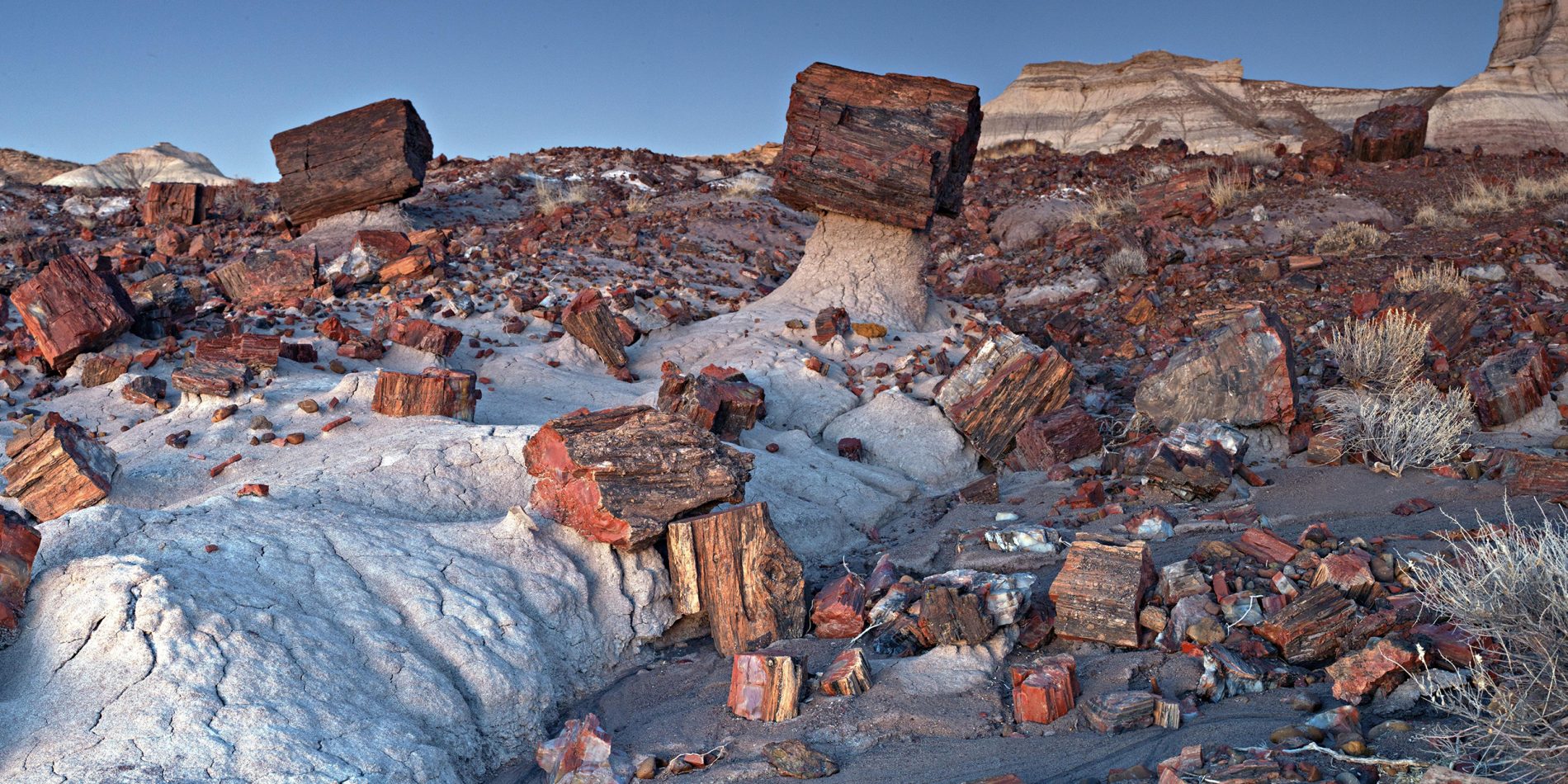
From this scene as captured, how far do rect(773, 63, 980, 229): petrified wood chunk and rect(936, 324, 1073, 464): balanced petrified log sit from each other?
7.79 ft

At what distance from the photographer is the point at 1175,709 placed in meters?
3.94

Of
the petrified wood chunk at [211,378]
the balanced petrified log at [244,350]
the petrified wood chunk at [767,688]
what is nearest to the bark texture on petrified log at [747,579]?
the petrified wood chunk at [767,688]

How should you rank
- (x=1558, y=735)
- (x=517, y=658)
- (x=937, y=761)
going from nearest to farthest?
(x=1558, y=735) → (x=937, y=761) → (x=517, y=658)

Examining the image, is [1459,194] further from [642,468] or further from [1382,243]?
[642,468]

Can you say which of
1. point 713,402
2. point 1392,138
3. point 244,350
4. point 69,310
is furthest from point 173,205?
point 1392,138

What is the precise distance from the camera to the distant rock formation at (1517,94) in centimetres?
2003

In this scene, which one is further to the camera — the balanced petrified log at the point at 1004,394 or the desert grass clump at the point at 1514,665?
the balanced petrified log at the point at 1004,394

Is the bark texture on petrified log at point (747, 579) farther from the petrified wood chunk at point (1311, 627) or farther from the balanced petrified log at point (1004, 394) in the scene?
the balanced petrified log at point (1004, 394)

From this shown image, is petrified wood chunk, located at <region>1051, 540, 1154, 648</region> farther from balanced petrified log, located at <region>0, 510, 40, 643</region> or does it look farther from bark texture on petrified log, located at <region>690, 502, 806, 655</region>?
balanced petrified log, located at <region>0, 510, 40, 643</region>

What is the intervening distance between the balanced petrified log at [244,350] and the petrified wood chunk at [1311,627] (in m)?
7.09

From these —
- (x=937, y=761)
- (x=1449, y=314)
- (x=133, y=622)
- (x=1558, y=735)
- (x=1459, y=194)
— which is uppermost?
(x=1459, y=194)

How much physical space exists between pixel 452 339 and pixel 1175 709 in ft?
23.4

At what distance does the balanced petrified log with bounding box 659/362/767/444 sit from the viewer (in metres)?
7.94

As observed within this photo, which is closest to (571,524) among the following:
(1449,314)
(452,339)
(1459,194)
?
(452,339)
